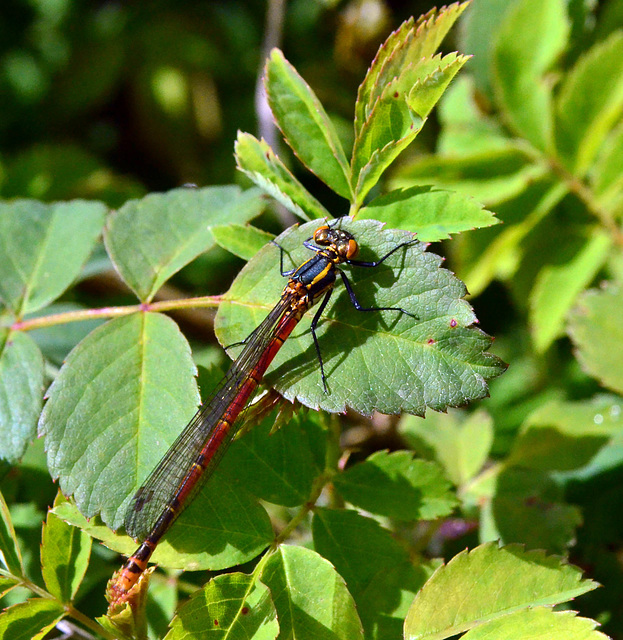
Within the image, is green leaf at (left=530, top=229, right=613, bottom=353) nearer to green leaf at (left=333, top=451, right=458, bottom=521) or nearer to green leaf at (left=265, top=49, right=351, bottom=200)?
green leaf at (left=333, top=451, right=458, bottom=521)

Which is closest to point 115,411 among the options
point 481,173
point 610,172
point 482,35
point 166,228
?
point 166,228

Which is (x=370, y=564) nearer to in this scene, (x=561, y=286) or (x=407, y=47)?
(x=407, y=47)

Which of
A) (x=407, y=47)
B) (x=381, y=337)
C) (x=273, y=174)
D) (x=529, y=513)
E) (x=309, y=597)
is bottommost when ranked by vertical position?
(x=529, y=513)

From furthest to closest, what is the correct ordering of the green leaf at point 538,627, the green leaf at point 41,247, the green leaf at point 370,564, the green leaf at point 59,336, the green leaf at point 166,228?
the green leaf at point 59,336, the green leaf at point 41,247, the green leaf at point 166,228, the green leaf at point 370,564, the green leaf at point 538,627

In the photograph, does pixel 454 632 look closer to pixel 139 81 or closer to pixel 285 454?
pixel 285 454

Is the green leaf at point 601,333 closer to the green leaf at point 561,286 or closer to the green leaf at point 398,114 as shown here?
the green leaf at point 561,286

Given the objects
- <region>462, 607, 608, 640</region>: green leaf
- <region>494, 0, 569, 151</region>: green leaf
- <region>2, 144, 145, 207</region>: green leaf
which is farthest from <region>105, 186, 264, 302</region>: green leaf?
<region>2, 144, 145, 207</region>: green leaf

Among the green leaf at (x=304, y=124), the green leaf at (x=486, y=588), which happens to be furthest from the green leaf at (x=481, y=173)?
the green leaf at (x=486, y=588)
